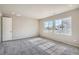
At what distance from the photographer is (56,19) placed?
513 cm

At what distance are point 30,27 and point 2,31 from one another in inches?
104

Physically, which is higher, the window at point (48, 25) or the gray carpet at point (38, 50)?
the window at point (48, 25)

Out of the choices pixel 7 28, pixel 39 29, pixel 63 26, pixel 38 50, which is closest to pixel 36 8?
pixel 38 50

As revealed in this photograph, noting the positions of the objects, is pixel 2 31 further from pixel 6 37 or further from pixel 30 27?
pixel 30 27

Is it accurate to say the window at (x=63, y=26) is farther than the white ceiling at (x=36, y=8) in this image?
Yes

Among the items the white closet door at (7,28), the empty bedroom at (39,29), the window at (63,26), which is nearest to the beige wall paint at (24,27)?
the empty bedroom at (39,29)

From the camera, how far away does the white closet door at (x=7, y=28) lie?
4703 millimetres

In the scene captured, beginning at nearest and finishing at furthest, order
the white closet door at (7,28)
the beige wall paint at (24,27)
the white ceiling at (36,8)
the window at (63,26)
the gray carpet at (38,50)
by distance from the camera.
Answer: the white ceiling at (36,8)
the gray carpet at (38,50)
the window at (63,26)
the white closet door at (7,28)
the beige wall paint at (24,27)

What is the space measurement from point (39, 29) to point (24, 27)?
1.86 m

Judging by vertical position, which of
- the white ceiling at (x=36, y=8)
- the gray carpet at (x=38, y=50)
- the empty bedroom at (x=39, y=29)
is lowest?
the gray carpet at (x=38, y=50)

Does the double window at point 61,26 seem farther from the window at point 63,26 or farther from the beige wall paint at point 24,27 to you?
the beige wall paint at point 24,27

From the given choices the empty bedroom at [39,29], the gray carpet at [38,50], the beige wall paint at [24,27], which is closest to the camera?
the gray carpet at [38,50]

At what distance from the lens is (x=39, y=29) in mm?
7246
